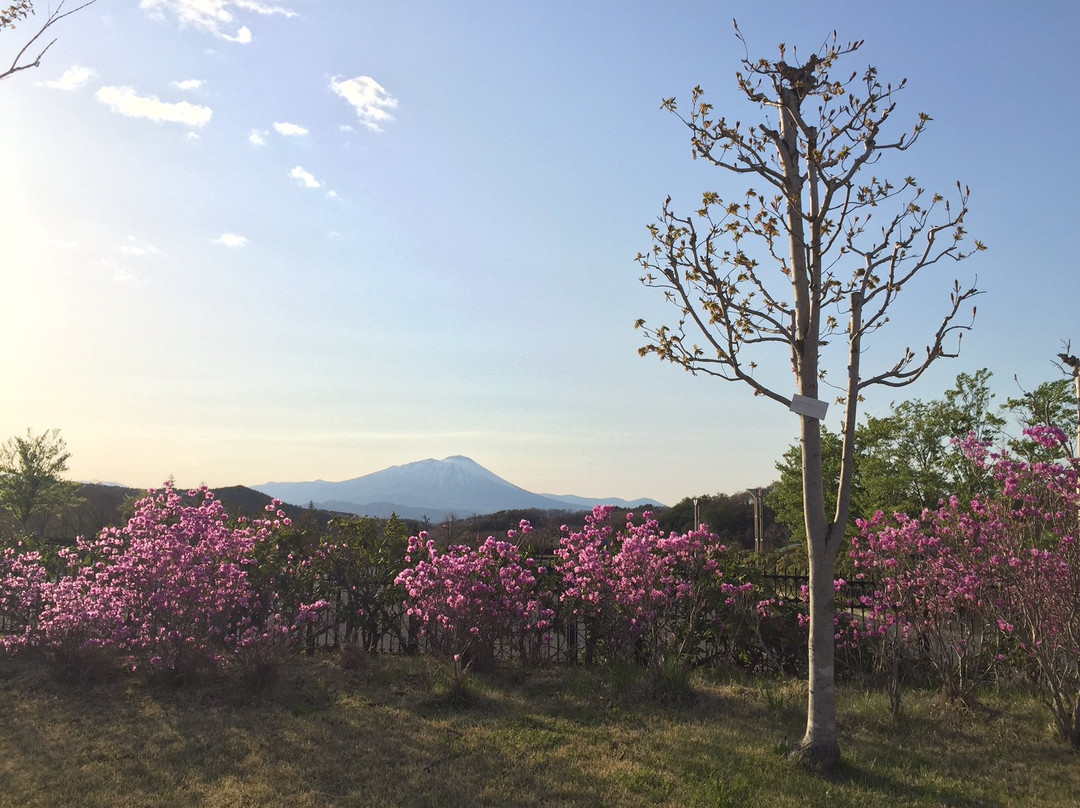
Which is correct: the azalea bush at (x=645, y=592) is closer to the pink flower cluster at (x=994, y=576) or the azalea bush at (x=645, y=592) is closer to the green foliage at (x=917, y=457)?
the pink flower cluster at (x=994, y=576)

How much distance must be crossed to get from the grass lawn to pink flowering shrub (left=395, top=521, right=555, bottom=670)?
19.4 inches

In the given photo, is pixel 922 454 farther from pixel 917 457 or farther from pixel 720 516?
pixel 720 516

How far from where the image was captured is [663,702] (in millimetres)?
7523

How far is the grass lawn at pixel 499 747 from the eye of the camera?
205 inches

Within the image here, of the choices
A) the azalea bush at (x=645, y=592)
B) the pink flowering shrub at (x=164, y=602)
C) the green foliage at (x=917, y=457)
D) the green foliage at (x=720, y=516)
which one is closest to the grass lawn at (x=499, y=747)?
the pink flowering shrub at (x=164, y=602)

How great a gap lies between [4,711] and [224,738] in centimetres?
281

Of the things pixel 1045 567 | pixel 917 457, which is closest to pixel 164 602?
pixel 1045 567

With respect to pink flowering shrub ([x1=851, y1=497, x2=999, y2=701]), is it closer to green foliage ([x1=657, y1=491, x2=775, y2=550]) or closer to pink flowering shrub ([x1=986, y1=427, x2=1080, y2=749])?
pink flowering shrub ([x1=986, y1=427, x2=1080, y2=749])

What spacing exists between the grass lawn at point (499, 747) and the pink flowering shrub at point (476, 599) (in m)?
0.49

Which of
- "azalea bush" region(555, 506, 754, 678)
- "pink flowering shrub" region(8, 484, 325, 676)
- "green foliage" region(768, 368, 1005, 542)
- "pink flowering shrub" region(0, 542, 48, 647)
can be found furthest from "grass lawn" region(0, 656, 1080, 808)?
"green foliage" region(768, 368, 1005, 542)

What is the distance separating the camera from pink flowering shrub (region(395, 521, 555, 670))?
8.20 m

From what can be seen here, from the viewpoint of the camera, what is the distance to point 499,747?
20.5 ft

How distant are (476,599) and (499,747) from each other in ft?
7.26

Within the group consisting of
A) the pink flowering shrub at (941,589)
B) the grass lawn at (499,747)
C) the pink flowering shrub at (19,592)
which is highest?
the pink flowering shrub at (941,589)
